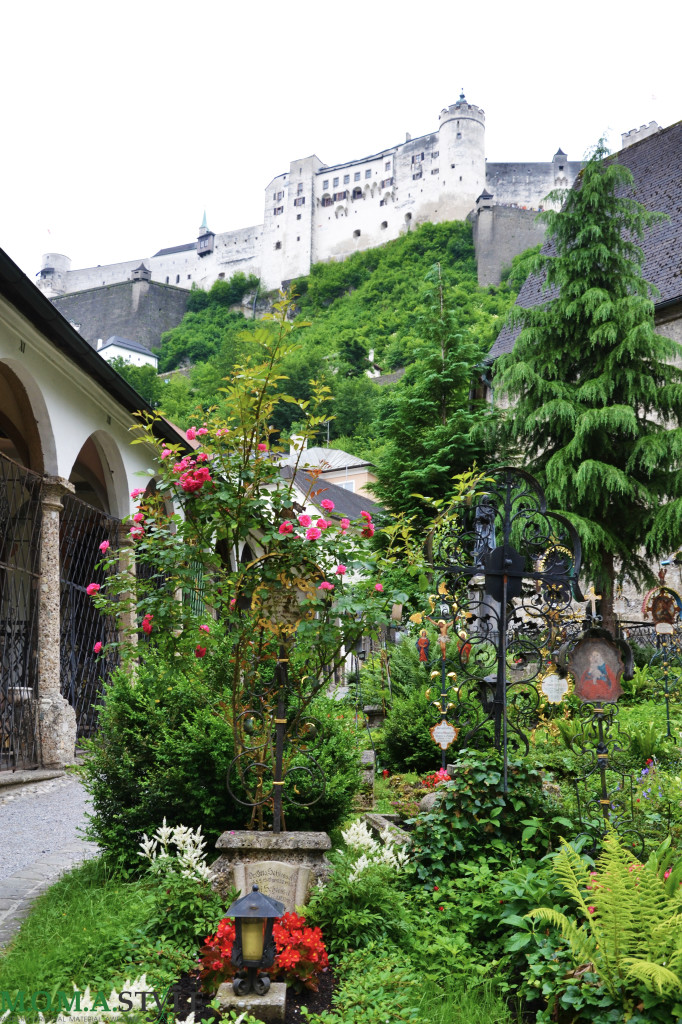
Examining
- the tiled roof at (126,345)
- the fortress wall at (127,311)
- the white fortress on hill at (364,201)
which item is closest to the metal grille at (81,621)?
the tiled roof at (126,345)

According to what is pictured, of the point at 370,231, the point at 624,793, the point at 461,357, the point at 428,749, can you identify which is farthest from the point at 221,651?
the point at 370,231

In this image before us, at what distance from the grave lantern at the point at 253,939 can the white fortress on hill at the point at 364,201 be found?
2748 inches

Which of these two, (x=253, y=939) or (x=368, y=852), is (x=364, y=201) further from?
(x=253, y=939)

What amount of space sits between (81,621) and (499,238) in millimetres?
62791

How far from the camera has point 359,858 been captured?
14.9ft

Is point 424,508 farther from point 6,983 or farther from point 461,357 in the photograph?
point 6,983

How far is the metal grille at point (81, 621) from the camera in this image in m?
10.9

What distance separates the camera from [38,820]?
7.07 meters

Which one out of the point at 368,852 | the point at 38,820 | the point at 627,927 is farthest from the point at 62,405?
the point at 627,927

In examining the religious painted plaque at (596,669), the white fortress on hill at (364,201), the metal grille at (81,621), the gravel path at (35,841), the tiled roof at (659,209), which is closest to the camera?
the gravel path at (35,841)

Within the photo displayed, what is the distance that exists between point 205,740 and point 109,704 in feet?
2.62

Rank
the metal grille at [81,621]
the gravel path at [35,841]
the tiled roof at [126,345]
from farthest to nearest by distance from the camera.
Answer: the tiled roof at [126,345]
the metal grille at [81,621]
the gravel path at [35,841]

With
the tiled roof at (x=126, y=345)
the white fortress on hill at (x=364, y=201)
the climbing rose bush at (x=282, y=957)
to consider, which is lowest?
the climbing rose bush at (x=282, y=957)

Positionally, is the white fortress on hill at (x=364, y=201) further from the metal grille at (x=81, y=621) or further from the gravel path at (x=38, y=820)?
the gravel path at (x=38, y=820)
